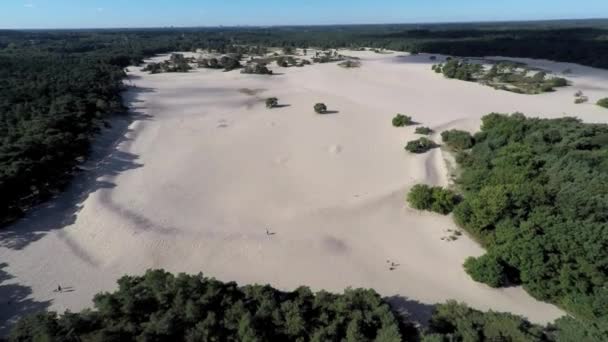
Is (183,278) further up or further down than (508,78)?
further down

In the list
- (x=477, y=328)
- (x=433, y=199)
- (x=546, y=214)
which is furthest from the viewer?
(x=433, y=199)

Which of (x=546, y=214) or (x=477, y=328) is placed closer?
(x=477, y=328)

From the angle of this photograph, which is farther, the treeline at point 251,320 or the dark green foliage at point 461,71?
the dark green foliage at point 461,71

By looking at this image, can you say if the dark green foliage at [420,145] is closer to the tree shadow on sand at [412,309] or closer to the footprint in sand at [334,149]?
the footprint in sand at [334,149]

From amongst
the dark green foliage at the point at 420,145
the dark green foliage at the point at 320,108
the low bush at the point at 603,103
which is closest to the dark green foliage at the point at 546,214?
the dark green foliage at the point at 420,145

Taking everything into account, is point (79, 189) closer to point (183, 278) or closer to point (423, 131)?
point (183, 278)

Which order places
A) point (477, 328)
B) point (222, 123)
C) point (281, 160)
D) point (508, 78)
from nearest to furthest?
point (477, 328) → point (281, 160) → point (222, 123) → point (508, 78)

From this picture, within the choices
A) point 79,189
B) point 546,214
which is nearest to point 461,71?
point 546,214

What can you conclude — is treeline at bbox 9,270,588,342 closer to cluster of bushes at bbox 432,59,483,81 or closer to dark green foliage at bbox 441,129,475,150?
dark green foliage at bbox 441,129,475,150
